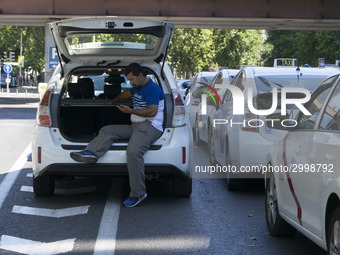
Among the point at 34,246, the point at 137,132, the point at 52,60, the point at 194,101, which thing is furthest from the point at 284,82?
the point at 52,60

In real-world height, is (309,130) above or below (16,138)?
above

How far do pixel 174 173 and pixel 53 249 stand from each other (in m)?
2.67

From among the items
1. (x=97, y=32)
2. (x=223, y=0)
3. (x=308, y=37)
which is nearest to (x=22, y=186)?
(x=97, y=32)

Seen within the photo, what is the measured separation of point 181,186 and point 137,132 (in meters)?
0.91

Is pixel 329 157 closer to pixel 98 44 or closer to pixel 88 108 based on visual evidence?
pixel 98 44

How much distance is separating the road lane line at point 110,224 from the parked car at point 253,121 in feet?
4.79

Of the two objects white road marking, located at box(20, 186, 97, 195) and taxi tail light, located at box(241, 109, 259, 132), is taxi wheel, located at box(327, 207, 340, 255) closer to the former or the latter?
taxi tail light, located at box(241, 109, 259, 132)

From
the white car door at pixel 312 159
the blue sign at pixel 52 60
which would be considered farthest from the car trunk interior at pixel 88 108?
the blue sign at pixel 52 60

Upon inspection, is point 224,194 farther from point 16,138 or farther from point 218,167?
point 16,138

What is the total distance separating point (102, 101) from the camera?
9914 mm

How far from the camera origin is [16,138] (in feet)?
59.9

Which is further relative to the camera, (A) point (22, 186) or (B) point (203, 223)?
(A) point (22, 186)

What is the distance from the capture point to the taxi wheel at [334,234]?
5.10 m

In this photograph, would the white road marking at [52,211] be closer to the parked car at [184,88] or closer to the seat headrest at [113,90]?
the seat headrest at [113,90]
